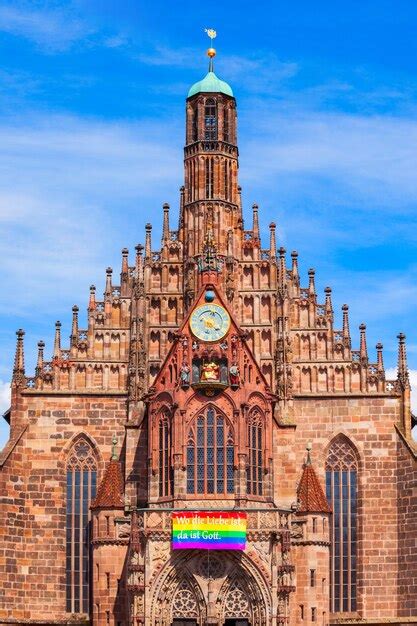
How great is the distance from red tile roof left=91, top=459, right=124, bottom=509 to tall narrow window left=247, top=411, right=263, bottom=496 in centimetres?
Result: 710

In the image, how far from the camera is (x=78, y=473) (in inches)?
4031

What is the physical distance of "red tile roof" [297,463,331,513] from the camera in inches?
3782

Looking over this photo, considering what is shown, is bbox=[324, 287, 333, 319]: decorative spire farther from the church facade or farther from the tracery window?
the tracery window

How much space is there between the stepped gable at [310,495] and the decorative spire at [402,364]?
821 cm

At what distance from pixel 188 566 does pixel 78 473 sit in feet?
36.1

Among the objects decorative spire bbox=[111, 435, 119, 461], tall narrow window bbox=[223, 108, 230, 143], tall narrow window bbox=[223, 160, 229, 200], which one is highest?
tall narrow window bbox=[223, 108, 230, 143]

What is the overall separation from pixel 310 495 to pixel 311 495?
5 centimetres

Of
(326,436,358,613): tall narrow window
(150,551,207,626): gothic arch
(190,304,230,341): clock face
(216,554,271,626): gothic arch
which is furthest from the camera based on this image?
(326,436,358,613): tall narrow window

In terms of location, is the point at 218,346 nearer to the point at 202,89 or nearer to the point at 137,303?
the point at 137,303

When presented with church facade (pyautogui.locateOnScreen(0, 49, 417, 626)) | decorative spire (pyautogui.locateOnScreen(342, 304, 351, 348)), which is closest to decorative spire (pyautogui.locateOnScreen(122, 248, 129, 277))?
church facade (pyautogui.locateOnScreen(0, 49, 417, 626))

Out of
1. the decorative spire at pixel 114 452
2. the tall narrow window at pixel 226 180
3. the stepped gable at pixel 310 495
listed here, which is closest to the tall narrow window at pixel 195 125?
the tall narrow window at pixel 226 180

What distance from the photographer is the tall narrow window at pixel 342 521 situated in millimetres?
100562

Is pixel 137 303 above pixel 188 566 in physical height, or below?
above

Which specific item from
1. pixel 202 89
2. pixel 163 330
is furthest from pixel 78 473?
pixel 202 89
